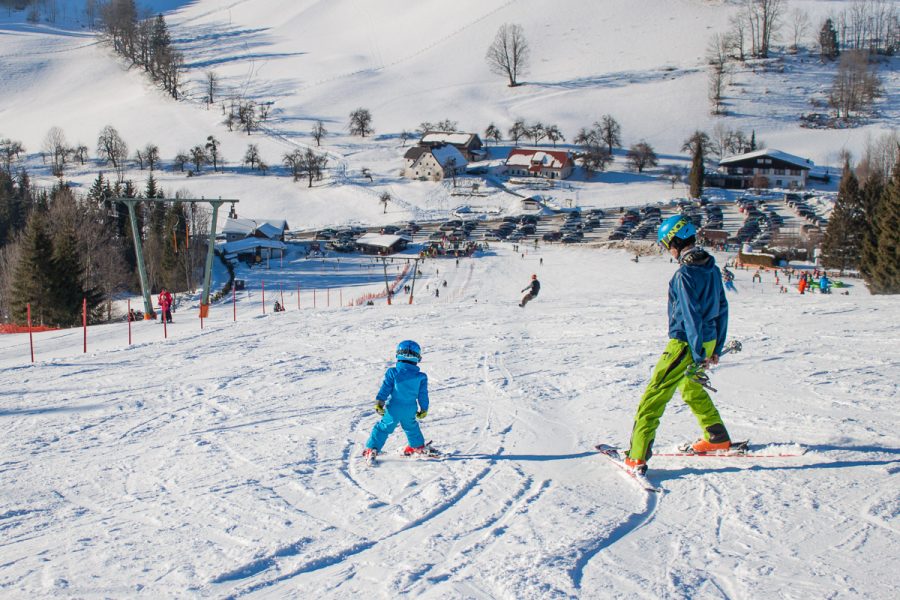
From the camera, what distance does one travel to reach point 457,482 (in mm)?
5848

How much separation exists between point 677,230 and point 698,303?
537mm

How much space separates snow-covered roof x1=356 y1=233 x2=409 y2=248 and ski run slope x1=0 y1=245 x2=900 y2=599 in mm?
49688

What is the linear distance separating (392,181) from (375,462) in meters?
83.2

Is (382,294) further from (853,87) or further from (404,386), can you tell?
(853,87)

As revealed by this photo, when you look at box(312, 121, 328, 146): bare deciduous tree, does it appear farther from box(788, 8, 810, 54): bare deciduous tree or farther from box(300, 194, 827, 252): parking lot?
box(788, 8, 810, 54): bare deciduous tree

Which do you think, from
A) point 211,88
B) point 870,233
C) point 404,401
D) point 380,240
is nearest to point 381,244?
point 380,240

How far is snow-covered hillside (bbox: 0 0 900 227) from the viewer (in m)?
87.4

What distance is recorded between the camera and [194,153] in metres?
93.3

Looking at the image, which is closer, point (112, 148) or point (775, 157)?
point (775, 157)

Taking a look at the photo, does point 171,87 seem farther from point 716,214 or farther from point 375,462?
point 375,462

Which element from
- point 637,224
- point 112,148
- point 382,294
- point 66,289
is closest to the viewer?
point 66,289

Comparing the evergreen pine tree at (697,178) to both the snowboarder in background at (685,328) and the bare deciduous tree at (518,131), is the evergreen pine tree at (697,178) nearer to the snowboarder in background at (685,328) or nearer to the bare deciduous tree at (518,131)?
the bare deciduous tree at (518,131)

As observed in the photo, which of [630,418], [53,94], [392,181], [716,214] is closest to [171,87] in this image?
[53,94]

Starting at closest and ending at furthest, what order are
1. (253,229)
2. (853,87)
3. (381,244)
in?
1. (381,244)
2. (253,229)
3. (853,87)
